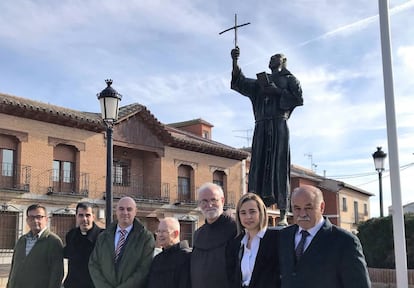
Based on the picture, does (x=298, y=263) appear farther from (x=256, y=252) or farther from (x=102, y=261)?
(x=102, y=261)

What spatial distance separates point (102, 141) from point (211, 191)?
2195cm

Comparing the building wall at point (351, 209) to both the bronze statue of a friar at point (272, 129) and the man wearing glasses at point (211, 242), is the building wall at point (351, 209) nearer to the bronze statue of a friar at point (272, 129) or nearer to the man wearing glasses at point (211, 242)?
the bronze statue of a friar at point (272, 129)

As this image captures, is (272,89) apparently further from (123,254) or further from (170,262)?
(123,254)

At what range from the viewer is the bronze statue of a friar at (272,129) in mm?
5434

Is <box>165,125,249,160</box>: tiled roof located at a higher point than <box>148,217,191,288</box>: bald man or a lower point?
higher

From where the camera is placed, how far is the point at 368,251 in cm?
1112

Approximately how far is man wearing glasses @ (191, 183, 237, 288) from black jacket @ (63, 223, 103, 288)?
1.60 m

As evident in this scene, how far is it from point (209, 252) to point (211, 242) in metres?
0.08

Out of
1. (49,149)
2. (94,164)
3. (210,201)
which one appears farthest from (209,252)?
(94,164)

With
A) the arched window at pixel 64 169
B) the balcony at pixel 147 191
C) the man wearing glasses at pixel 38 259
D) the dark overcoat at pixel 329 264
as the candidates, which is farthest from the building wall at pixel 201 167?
the dark overcoat at pixel 329 264

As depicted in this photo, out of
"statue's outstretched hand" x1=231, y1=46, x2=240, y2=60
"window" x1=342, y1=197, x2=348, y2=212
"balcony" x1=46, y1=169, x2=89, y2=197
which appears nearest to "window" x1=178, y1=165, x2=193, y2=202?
"balcony" x1=46, y1=169, x2=89, y2=197

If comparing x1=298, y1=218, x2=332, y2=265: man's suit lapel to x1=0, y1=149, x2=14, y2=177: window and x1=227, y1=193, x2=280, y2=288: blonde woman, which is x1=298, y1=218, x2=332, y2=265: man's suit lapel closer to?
x1=227, y1=193, x2=280, y2=288: blonde woman

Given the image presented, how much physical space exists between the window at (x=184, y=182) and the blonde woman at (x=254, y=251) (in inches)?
1012

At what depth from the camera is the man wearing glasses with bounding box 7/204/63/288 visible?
5613 mm
